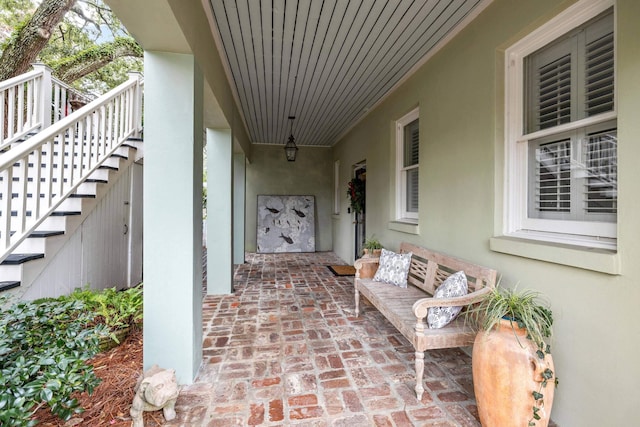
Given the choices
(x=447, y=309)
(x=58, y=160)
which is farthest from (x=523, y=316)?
(x=58, y=160)

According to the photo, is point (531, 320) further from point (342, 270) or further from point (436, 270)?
point (342, 270)

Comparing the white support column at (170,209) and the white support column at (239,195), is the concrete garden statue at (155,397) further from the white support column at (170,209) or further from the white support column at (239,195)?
the white support column at (239,195)

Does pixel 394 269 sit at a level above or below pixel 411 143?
below

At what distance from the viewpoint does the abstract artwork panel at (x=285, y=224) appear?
7.40 meters

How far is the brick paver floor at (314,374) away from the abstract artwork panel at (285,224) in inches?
148

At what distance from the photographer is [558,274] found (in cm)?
167

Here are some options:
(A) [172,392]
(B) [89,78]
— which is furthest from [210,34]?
(B) [89,78]

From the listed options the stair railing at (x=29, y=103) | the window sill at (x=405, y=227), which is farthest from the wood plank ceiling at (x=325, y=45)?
the stair railing at (x=29, y=103)

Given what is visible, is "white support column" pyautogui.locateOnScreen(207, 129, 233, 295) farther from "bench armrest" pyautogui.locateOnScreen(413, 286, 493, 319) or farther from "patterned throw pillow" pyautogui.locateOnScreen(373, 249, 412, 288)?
"bench armrest" pyautogui.locateOnScreen(413, 286, 493, 319)

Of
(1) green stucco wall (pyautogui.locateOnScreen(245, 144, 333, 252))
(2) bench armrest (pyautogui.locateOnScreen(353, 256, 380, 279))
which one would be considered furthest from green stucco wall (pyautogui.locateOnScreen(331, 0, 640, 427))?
(1) green stucco wall (pyautogui.locateOnScreen(245, 144, 333, 252))

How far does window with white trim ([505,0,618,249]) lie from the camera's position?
1560mm

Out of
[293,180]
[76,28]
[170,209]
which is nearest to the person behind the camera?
[170,209]

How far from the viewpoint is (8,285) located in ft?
7.25

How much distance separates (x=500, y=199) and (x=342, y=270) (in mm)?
3662
